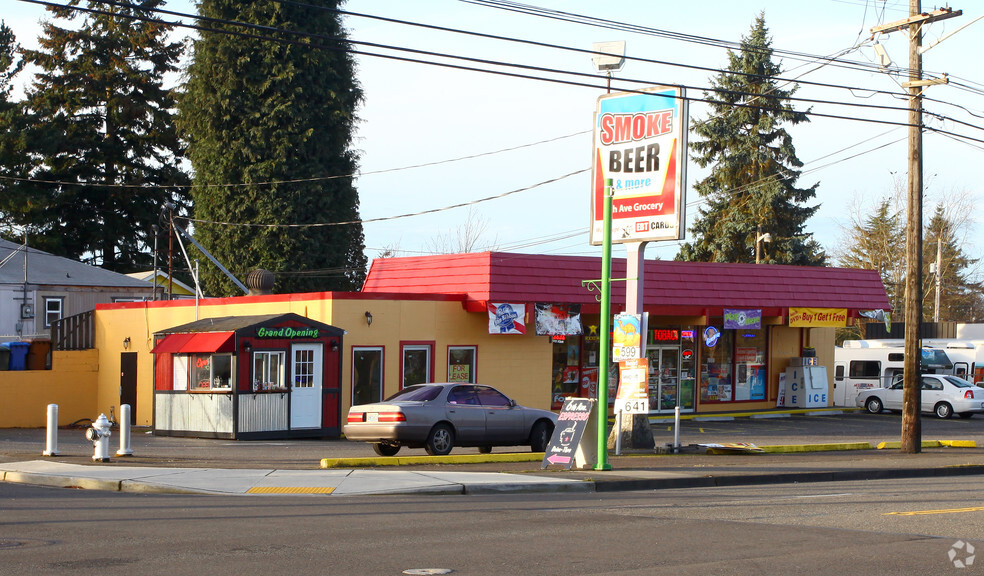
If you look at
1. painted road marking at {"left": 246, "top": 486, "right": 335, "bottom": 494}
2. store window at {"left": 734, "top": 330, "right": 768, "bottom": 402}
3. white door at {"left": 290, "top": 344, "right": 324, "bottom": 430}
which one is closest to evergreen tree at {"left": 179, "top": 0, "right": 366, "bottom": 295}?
store window at {"left": 734, "top": 330, "right": 768, "bottom": 402}

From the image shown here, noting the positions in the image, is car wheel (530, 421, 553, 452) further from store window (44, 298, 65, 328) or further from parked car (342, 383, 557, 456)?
store window (44, 298, 65, 328)

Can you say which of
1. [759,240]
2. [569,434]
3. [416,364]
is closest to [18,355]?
[416,364]

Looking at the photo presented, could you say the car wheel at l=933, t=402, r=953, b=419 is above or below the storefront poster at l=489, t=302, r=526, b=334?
below

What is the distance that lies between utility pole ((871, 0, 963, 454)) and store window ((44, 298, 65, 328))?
110 ft

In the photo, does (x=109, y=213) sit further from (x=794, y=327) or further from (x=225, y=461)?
(x=225, y=461)

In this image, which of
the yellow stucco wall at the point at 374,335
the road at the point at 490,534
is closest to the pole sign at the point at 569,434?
the road at the point at 490,534

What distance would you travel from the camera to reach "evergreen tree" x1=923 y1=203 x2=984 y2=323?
6794 centimetres

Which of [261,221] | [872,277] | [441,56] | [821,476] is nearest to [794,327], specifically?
[872,277]

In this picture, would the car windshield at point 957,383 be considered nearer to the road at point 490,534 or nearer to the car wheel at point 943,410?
the car wheel at point 943,410

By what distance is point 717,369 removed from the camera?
3431cm

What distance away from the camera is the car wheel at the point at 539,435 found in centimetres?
2102

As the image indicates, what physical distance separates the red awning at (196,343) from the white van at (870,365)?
2651 cm

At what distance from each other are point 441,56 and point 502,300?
1096cm

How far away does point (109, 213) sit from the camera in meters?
58.5
